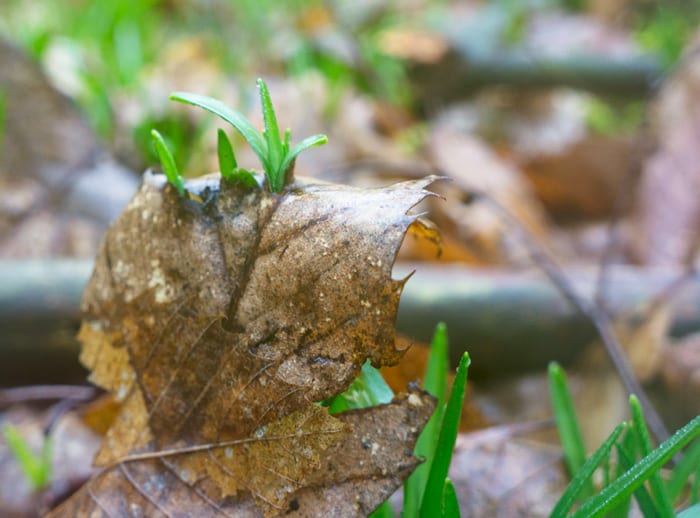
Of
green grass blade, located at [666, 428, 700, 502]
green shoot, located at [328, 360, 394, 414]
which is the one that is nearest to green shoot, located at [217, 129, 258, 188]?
green shoot, located at [328, 360, 394, 414]

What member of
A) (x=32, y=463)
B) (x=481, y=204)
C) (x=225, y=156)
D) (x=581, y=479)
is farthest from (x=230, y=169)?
(x=481, y=204)

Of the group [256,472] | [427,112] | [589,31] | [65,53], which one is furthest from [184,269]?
[589,31]

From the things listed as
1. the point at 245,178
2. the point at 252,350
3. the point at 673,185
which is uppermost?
the point at 245,178

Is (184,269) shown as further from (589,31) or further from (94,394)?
(589,31)

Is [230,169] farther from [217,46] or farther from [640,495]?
[217,46]

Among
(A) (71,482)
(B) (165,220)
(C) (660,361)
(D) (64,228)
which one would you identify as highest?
(B) (165,220)

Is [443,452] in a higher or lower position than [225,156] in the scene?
lower
